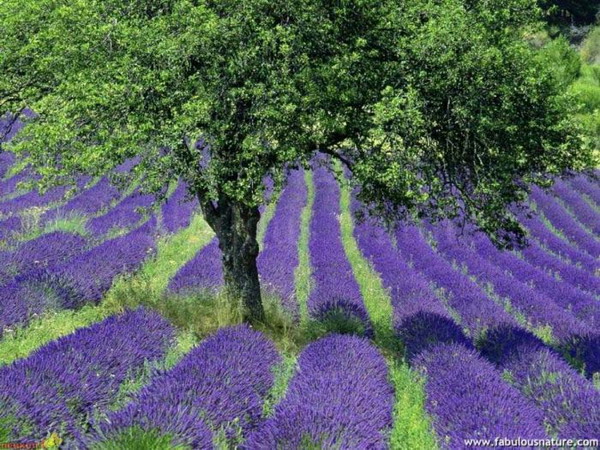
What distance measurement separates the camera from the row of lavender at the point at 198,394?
558 cm

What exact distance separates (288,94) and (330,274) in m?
6.92

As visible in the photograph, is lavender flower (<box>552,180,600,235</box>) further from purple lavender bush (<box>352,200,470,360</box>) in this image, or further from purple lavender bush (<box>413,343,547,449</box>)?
purple lavender bush (<box>413,343,547,449</box>)

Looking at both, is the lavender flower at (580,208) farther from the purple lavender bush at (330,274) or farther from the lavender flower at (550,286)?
the purple lavender bush at (330,274)

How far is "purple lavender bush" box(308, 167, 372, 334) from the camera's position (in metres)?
11.4

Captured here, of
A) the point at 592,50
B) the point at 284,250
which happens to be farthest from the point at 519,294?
the point at 592,50

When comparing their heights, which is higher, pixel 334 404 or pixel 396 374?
pixel 334 404

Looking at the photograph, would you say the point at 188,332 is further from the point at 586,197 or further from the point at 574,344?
the point at 586,197

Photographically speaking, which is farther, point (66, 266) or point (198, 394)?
point (66, 266)

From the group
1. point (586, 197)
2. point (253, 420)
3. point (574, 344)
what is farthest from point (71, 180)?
point (586, 197)

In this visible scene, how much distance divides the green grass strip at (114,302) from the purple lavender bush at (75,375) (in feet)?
2.71

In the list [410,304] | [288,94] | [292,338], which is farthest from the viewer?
[410,304]

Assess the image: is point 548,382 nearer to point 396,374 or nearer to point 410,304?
point 396,374

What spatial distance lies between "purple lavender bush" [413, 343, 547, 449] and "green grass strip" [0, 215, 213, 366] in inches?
176

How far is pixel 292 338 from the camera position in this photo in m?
10.4
